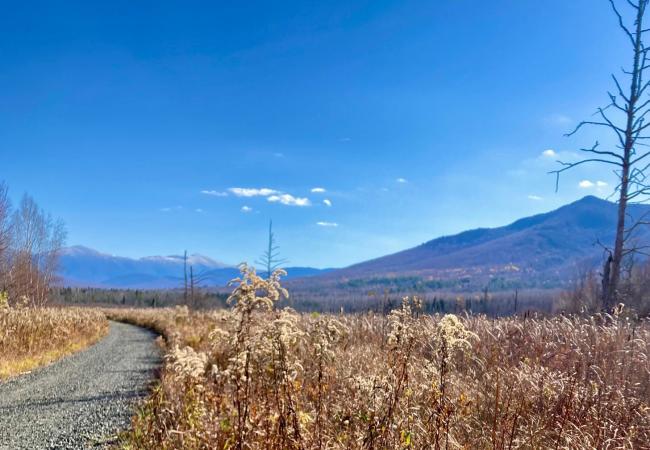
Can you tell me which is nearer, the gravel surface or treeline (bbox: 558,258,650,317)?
the gravel surface

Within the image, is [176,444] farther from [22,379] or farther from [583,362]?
[22,379]

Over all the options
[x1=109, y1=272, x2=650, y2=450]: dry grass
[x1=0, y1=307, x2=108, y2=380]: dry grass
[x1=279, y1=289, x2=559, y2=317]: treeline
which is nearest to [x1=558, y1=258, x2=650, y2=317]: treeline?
[x1=279, y1=289, x2=559, y2=317]: treeline

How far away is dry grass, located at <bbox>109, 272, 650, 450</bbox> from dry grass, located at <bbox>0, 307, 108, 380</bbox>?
6195mm

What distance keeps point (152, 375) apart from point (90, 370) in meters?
2.33

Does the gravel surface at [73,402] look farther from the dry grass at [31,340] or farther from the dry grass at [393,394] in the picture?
the dry grass at [393,394]

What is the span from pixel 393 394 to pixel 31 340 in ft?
45.3

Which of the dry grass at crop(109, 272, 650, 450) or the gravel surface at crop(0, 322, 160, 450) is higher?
the dry grass at crop(109, 272, 650, 450)

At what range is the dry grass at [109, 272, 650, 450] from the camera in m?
3.27

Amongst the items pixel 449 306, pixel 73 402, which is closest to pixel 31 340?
pixel 73 402

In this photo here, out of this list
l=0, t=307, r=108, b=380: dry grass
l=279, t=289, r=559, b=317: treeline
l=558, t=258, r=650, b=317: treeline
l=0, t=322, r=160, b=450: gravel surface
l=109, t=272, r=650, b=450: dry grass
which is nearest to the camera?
l=109, t=272, r=650, b=450: dry grass

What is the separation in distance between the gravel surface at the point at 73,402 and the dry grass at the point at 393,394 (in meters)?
0.73

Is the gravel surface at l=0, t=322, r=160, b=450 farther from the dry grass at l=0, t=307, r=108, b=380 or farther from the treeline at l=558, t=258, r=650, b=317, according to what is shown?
the treeline at l=558, t=258, r=650, b=317

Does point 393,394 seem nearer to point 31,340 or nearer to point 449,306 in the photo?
point 31,340

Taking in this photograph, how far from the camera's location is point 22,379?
391 inches
